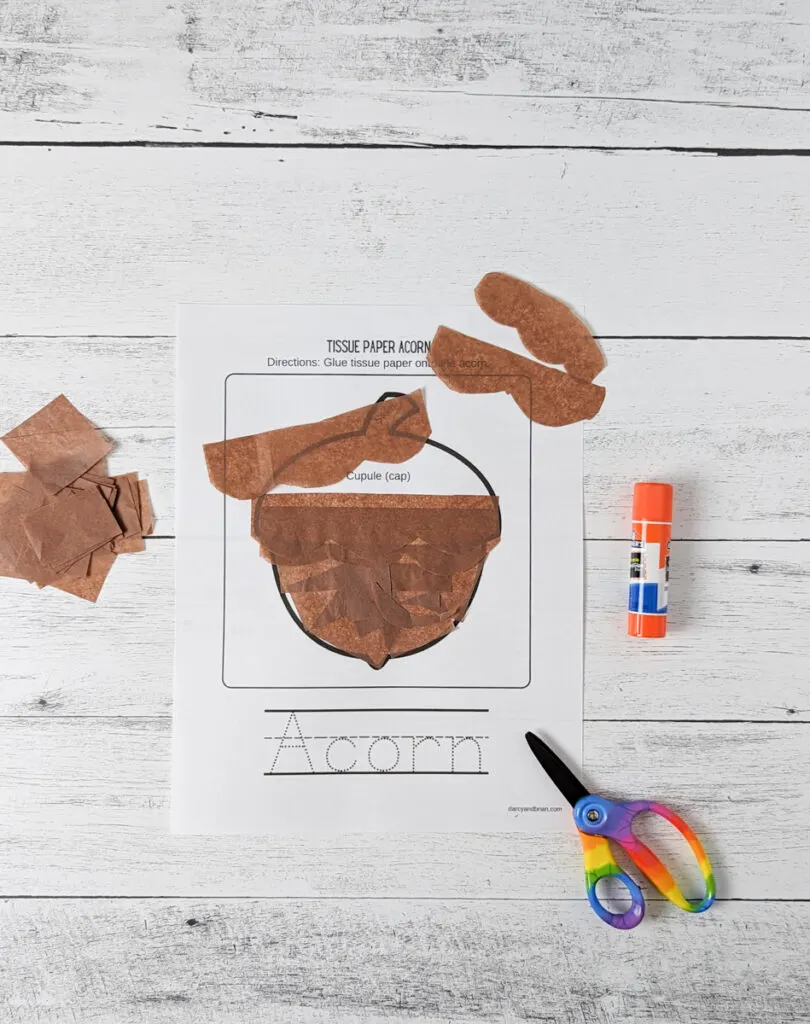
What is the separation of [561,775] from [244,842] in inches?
9.7

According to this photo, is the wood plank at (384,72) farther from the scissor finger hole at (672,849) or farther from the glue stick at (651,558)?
the scissor finger hole at (672,849)

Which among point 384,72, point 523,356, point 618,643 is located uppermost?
point 384,72

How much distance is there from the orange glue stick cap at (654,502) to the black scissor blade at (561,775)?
0.19 meters

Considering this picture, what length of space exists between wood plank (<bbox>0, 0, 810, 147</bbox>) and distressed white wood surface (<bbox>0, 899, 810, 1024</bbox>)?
60 cm

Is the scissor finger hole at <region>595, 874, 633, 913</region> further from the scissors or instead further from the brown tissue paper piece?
the brown tissue paper piece

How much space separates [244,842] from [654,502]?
1.32 ft

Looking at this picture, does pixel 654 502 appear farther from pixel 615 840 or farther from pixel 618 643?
pixel 615 840

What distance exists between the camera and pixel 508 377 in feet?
1.72

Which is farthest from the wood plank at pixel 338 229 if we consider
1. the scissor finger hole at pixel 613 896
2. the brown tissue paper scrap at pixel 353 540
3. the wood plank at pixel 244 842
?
the scissor finger hole at pixel 613 896

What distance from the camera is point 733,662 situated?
528 mm

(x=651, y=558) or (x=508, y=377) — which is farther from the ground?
(x=508, y=377)

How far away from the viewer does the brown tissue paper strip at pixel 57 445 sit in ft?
1.71

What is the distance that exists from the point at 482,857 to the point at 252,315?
0.45m

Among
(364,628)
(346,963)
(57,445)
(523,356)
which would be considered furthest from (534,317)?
(346,963)
